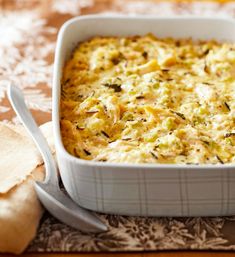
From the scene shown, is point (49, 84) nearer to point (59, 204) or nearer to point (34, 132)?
point (34, 132)

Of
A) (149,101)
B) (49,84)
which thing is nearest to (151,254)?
(149,101)

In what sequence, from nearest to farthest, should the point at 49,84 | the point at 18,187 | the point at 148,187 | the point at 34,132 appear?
the point at 148,187
the point at 18,187
the point at 34,132
the point at 49,84

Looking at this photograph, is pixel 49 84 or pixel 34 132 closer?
pixel 34 132

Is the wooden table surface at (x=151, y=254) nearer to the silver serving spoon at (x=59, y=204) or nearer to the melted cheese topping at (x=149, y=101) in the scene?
the silver serving spoon at (x=59, y=204)

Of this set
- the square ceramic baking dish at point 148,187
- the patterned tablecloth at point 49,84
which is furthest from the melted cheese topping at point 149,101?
the patterned tablecloth at point 49,84

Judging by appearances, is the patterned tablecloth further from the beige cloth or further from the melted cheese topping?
the melted cheese topping

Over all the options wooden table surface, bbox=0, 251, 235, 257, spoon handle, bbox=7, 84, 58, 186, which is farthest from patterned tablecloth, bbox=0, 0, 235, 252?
spoon handle, bbox=7, 84, 58, 186

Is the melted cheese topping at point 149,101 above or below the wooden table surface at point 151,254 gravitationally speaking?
above
